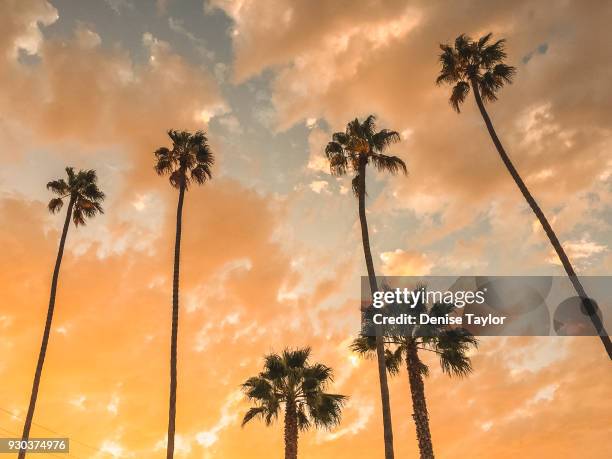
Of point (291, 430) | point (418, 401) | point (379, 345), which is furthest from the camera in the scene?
point (291, 430)

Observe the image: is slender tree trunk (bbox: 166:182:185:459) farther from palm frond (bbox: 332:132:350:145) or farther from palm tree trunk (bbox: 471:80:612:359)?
palm tree trunk (bbox: 471:80:612:359)

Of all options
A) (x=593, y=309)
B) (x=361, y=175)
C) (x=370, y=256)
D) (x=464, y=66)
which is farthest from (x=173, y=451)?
(x=464, y=66)

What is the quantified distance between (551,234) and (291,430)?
17884 mm

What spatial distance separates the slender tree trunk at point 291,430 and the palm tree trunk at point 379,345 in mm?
7657

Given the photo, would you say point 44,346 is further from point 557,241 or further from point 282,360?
point 557,241

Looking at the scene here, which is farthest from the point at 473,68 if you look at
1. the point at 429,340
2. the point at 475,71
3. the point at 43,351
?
the point at 43,351

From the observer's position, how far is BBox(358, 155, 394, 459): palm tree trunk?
2070 centimetres

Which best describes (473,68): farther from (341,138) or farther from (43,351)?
(43,351)

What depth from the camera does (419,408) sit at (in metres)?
25.2

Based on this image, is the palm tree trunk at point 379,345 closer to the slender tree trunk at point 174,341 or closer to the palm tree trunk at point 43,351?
the slender tree trunk at point 174,341

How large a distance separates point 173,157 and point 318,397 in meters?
18.5

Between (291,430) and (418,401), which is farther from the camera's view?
(291,430)

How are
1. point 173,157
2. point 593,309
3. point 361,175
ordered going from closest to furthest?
point 593,309 < point 361,175 < point 173,157

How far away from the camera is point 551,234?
905 inches
